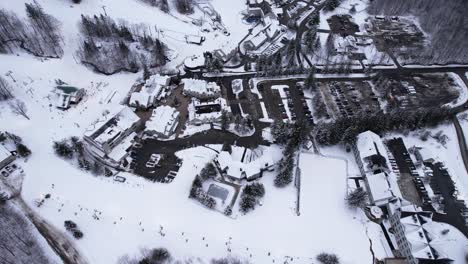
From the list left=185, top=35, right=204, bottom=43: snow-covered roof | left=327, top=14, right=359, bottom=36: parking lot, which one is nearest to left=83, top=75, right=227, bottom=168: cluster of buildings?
left=185, top=35, right=204, bottom=43: snow-covered roof

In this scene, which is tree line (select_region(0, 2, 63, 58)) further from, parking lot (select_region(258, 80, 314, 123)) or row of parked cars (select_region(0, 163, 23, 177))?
parking lot (select_region(258, 80, 314, 123))

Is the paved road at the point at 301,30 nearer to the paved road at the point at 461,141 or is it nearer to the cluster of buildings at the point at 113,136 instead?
the paved road at the point at 461,141

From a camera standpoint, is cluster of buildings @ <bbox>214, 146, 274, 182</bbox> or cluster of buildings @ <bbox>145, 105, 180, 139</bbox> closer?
cluster of buildings @ <bbox>214, 146, 274, 182</bbox>

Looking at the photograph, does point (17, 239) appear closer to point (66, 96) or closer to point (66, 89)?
point (66, 96)

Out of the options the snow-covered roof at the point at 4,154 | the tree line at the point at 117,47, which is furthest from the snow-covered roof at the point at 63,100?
the snow-covered roof at the point at 4,154

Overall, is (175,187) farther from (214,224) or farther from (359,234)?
(359,234)

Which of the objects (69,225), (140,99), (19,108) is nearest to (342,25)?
(140,99)

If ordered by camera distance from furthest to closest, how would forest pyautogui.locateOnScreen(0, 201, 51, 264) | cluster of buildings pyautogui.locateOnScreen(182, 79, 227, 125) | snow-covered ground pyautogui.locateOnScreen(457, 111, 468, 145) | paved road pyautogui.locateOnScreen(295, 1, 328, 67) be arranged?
1. paved road pyautogui.locateOnScreen(295, 1, 328, 67)
2. snow-covered ground pyautogui.locateOnScreen(457, 111, 468, 145)
3. cluster of buildings pyautogui.locateOnScreen(182, 79, 227, 125)
4. forest pyautogui.locateOnScreen(0, 201, 51, 264)
